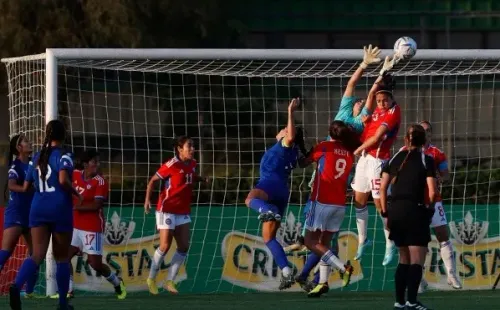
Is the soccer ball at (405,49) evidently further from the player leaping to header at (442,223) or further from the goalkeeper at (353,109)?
the player leaping to header at (442,223)

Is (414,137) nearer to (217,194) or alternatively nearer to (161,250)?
(161,250)

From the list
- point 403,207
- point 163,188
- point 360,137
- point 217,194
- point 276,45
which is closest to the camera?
point 403,207

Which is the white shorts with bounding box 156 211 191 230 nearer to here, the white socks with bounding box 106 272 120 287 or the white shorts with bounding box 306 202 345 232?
the white socks with bounding box 106 272 120 287

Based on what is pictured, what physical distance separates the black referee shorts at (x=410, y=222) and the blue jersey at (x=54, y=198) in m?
2.83

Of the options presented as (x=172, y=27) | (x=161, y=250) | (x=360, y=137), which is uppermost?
(x=172, y=27)

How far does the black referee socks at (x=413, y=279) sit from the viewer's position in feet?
42.5

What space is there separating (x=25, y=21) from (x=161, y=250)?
36.6ft

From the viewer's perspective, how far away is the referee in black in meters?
12.9

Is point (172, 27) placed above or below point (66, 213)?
above

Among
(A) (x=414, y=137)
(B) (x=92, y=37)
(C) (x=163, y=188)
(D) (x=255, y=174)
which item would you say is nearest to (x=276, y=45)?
(B) (x=92, y=37)

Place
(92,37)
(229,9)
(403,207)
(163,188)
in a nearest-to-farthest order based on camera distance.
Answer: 1. (403,207)
2. (163,188)
3. (92,37)
4. (229,9)

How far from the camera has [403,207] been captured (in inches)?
510

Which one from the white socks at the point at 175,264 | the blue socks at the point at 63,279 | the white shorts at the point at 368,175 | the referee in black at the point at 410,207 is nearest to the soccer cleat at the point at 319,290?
the white shorts at the point at 368,175

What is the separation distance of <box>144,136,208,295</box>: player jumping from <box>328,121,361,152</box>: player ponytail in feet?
6.80
